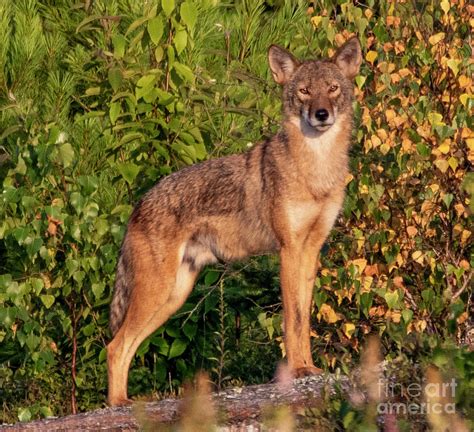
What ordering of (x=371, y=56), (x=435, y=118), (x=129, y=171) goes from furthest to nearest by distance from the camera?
1. (x=129, y=171)
2. (x=371, y=56)
3. (x=435, y=118)

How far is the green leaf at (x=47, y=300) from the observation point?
8.98m

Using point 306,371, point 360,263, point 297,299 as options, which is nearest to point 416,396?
point 306,371

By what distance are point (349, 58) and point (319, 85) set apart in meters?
0.30

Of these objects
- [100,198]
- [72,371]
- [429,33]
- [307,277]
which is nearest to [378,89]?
[429,33]

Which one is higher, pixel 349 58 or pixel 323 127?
pixel 349 58

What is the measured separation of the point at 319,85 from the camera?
8.20 meters

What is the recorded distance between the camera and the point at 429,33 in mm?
8469

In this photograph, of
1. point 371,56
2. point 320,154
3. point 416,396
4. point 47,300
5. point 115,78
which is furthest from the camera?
point 115,78

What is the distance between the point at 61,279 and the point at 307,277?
6.42ft

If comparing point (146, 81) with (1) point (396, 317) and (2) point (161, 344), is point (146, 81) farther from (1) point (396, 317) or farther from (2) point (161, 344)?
(1) point (396, 317)

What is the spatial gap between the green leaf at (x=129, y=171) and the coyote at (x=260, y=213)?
0.61 metres

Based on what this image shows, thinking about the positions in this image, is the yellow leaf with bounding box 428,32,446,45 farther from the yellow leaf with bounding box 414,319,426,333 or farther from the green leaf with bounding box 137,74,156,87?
the green leaf with bounding box 137,74,156,87

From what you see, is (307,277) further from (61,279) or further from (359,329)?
(61,279)

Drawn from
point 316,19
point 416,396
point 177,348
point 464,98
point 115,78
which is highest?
point 316,19
